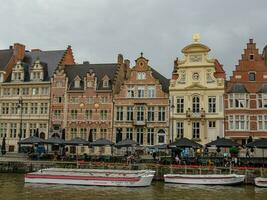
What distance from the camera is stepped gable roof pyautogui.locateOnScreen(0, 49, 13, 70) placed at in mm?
59819

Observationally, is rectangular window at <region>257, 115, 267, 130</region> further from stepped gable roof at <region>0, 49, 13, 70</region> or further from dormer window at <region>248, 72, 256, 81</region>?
stepped gable roof at <region>0, 49, 13, 70</region>

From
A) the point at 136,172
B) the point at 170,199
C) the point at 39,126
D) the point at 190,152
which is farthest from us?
the point at 39,126

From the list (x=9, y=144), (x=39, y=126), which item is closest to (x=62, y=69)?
(x=39, y=126)

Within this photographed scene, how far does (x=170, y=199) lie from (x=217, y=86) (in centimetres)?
2500

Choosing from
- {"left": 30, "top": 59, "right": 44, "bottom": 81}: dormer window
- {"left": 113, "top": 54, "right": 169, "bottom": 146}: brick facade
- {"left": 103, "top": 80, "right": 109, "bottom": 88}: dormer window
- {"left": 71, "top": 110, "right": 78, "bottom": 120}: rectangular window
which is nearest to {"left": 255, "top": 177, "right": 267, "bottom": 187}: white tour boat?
{"left": 113, "top": 54, "right": 169, "bottom": 146}: brick facade

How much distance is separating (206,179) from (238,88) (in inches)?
683

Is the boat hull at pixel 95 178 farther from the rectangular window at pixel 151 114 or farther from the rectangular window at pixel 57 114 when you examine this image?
the rectangular window at pixel 57 114

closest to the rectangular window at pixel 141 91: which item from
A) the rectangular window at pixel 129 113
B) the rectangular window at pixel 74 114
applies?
the rectangular window at pixel 129 113

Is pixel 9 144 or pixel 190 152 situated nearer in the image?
pixel 190 152

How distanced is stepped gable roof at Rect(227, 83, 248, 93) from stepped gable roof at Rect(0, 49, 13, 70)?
30.9 m

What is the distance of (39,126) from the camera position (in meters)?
55.8

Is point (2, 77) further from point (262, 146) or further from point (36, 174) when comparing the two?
point (262, 146)

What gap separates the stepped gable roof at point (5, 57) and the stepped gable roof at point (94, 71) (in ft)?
29.0

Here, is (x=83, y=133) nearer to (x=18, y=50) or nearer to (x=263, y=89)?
(x=18, y=50)
